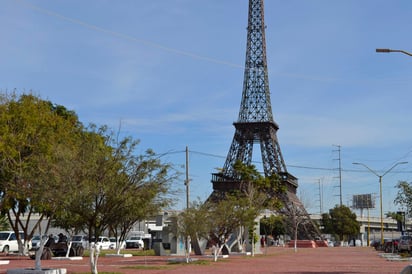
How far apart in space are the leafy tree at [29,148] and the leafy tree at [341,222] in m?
73.2

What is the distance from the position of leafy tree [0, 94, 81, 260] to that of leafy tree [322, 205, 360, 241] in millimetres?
73210

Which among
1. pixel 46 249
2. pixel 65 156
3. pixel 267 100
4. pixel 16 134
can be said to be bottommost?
pixel 46 249

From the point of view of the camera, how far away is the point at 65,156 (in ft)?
73.7

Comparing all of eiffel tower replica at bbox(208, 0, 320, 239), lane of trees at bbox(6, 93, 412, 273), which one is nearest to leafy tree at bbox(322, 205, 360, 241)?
eiffel tower replica at bbox(208, 0, 320, 239)

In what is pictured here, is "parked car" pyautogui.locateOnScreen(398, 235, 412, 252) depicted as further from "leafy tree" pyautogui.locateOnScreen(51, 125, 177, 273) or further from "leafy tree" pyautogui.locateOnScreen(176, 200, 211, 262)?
"leafy tree" pyautogui.locateOnScreen(51, 125, 177, 273)

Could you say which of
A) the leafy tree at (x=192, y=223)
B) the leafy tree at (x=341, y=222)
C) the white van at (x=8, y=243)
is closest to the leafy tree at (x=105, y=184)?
the leafy tree at (x=192, y=223)

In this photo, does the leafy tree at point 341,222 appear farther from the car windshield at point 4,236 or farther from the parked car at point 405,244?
the car windshield at point 4,236

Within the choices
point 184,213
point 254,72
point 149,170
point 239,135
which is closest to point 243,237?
point 184,213

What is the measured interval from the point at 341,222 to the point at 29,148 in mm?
80283

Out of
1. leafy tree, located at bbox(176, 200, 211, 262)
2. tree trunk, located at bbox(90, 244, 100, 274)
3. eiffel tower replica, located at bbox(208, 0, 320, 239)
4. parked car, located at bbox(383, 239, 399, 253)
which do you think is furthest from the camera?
eiffel tower replica, located at bbox(208, 0, 320, 239)

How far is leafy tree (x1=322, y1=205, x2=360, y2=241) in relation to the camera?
4171 inches

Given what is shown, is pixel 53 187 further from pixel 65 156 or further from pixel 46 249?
pixel 46 249

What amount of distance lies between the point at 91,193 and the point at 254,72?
68896mm

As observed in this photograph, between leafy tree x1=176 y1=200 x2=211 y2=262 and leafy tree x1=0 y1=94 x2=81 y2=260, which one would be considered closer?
leafy tree x1=0 y1=94 x2=81 y2=260
